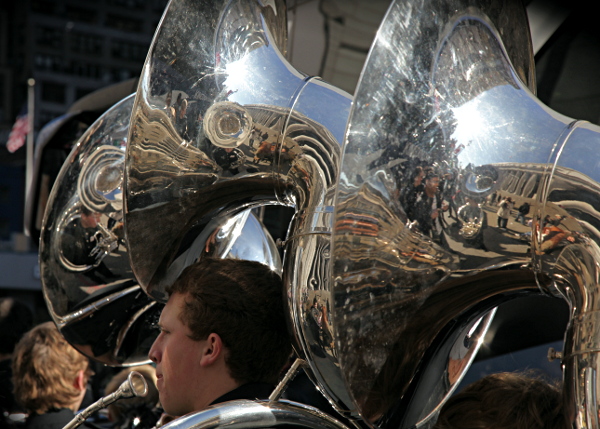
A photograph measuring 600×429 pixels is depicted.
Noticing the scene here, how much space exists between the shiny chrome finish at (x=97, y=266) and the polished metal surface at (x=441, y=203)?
0.92 metres

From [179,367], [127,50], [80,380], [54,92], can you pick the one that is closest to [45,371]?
[80,380]

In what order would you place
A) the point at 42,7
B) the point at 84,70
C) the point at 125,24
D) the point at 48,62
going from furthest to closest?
1. the point at 125,24
2. the point at 42,7
3. the point at 84,70
4. the point at 48,62

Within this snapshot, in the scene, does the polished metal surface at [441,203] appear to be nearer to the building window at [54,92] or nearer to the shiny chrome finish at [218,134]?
the shiny chrome finish at [218,134]

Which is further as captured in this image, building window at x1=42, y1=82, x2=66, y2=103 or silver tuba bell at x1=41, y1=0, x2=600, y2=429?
building window at x1=42, y1=82, x2=66, y2=103

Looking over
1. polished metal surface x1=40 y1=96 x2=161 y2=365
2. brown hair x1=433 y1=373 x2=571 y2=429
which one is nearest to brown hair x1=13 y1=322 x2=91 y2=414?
polished metal surface x1=40 y1=96 x2=161 y2=365

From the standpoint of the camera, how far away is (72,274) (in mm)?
2031

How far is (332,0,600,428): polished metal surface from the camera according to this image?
95 cm

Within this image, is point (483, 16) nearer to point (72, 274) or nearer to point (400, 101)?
point (400, 101)

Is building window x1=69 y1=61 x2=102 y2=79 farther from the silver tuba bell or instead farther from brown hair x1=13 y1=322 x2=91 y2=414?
the silver tuba bell

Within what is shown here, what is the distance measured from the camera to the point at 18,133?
1045 cm

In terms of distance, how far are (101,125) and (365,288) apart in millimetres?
1408

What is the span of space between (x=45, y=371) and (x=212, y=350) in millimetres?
1363

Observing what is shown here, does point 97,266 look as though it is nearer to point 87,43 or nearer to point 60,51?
point 60,51

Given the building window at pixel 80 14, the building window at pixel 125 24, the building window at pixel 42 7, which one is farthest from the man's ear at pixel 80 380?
the building window at pixel 80 14
